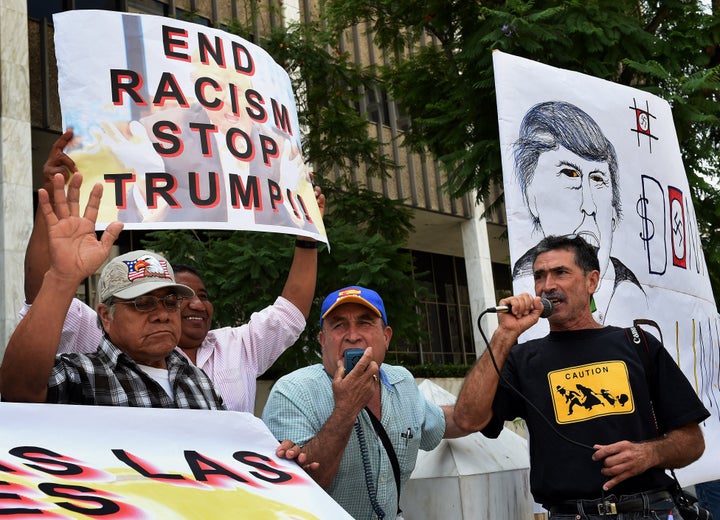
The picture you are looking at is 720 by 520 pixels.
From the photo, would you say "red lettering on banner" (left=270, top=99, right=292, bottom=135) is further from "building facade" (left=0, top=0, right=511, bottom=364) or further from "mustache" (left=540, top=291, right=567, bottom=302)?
"building facade" (left=0, top=0, right=511, bottom=364)

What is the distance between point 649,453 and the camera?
2.93 meters

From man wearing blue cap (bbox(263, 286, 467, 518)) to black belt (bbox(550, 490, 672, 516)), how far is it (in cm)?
47

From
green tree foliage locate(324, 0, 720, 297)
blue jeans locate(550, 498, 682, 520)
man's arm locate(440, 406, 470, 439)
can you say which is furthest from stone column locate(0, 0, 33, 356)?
blue jeans locate(550, 498, 682, 520)

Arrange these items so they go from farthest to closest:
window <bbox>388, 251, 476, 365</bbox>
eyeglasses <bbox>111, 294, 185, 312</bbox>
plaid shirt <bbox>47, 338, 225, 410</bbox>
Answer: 1. window <bbox>388, 251, 476, 365</bbox>
2. eyeglasses <bbox>111, 294, 185, 312</bbox>
3. plaid shirt <bbox>47, 338, 225, 410</bbox>

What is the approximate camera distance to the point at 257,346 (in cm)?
377

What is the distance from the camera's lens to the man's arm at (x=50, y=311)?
2234 mm

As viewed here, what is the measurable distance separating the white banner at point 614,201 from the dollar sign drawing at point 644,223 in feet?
0.04

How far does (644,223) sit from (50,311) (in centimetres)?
310

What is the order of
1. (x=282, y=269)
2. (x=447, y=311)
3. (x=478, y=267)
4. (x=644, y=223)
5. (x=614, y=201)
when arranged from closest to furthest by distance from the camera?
(x=614, y=201) < (x=644, y=223) < (x=282, y=269) < (x=478, y=267) < (x=447, y=311)

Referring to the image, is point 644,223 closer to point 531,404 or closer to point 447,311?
point 531,404

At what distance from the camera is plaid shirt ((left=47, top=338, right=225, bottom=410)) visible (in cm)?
246

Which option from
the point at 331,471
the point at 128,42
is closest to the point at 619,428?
the point at 331,471

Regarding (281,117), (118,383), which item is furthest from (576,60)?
(118,383)

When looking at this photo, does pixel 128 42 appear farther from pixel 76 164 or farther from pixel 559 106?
pixel 559 106
